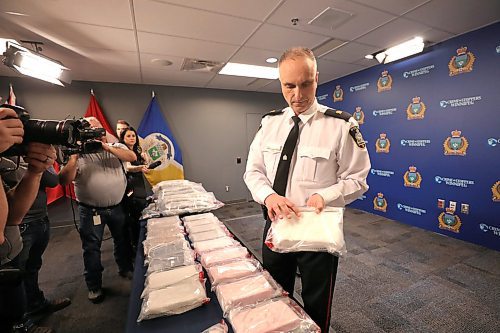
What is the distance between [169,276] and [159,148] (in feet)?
12.1

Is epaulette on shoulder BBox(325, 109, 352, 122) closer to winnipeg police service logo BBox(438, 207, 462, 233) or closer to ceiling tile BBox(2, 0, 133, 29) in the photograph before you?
ceiling tile BBox(2, 0, 133, 29)

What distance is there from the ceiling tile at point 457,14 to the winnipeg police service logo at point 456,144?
1.19 metres

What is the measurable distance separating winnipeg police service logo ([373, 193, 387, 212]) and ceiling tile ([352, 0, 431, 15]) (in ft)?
9.01

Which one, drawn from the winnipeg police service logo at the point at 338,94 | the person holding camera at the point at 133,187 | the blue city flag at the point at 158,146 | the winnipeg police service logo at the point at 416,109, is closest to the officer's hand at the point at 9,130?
the person holding camera at the point at 133,187

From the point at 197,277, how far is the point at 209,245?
0.33 m

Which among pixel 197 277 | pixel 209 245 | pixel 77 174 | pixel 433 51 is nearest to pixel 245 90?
pixel 433 51

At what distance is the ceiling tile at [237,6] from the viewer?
1860 mm

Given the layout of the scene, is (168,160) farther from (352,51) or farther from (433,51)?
(433,51)

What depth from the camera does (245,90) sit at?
16.5 ft

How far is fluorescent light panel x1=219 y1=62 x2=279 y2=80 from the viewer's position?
138 inches

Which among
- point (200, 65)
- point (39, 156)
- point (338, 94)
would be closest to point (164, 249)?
point (39, 156)

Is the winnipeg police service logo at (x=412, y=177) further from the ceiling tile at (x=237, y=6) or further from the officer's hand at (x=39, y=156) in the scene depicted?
the officer's hand at (x=39, y=156)

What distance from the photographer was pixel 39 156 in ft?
2.94

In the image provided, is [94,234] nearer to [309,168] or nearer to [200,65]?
[309,168]
